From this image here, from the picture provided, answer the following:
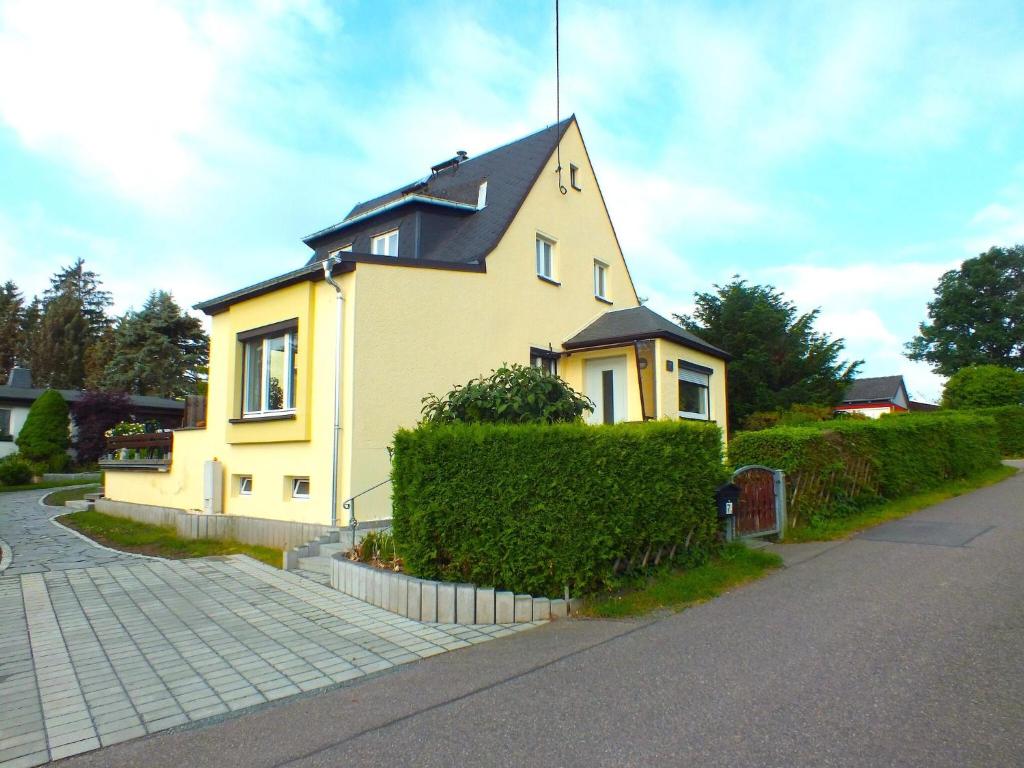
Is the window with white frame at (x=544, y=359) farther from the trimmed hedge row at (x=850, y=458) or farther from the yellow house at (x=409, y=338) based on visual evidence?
the trimmed hedge row at (x=850, y=458)

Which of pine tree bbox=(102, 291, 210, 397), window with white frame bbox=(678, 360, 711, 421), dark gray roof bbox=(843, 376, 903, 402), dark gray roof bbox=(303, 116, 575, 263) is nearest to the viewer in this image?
dark gray roof bbox=(303, 116, 575, 263)

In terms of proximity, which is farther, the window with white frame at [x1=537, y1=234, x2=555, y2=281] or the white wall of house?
the white wall of house

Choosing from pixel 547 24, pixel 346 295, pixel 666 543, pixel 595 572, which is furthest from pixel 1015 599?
pixel 547 24

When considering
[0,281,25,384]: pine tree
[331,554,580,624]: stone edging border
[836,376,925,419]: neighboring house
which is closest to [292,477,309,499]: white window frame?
[331,554,580,624]: stone edging border

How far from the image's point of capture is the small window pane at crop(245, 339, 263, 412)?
12227 mm

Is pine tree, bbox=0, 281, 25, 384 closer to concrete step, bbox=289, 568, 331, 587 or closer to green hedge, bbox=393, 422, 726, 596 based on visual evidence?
concrete step, bbox=289, 568, 331, 587

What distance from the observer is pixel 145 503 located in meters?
14.5

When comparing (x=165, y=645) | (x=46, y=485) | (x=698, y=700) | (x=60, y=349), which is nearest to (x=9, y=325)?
(x=60, y=349)

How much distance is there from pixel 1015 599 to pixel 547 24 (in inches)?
409

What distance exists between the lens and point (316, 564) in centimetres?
865

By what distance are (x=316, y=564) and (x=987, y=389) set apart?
3207 cm

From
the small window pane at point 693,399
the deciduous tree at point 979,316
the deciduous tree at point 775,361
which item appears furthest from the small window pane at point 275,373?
the deciduous tree at point 979,316

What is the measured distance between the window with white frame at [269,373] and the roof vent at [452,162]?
10.0 metres

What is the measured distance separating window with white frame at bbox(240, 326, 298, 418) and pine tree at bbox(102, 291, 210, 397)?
111ft
